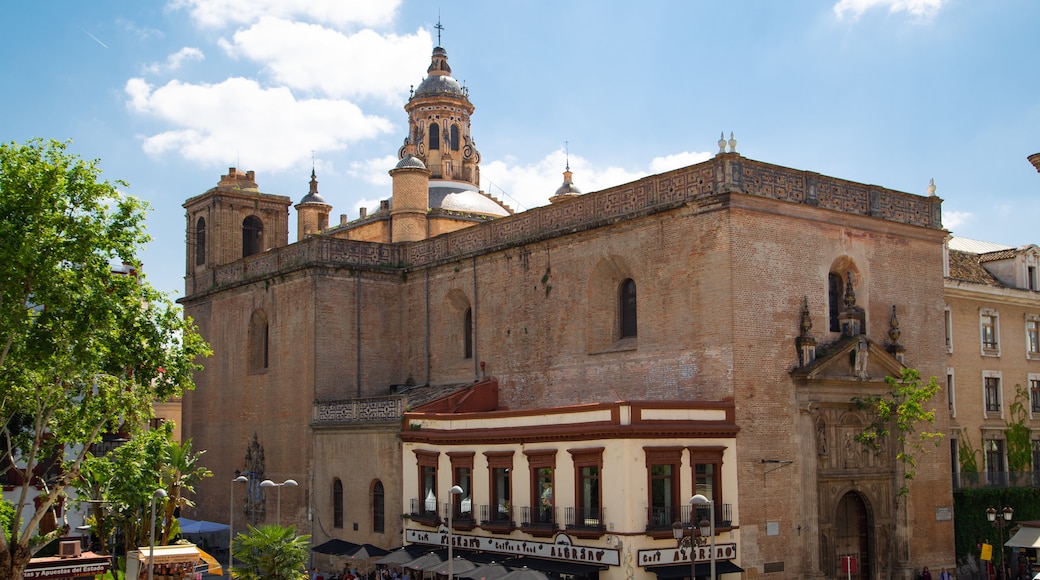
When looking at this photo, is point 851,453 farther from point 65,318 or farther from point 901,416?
point 65,318

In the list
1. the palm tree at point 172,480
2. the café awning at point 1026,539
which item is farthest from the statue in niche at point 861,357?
the palm tree at point 172,480

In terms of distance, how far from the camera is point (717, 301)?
30328 millimetres

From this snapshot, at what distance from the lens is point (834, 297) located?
1310 inches

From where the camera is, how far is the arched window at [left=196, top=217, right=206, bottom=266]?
50.7 metres

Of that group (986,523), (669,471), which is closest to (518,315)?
(669,471)

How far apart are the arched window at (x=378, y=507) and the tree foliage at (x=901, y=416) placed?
595 inches

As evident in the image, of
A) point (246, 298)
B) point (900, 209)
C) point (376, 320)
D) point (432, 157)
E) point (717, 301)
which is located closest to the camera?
point (717, 301)

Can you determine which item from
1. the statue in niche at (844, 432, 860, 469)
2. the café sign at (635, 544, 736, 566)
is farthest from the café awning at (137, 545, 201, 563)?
the statue in niche at (844, 432, 860, 469)

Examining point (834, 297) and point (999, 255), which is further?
point (999, 255)

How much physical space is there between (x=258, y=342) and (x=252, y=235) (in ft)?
25.4

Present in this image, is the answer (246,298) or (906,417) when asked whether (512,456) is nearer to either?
(906,417)

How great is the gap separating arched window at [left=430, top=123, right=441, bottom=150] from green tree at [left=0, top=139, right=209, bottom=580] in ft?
88.9

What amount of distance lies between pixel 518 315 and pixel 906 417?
12.4 metres

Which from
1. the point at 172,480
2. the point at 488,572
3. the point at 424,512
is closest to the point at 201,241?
the point at 172,480
